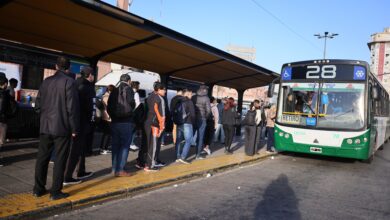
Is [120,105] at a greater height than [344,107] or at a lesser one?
lesser

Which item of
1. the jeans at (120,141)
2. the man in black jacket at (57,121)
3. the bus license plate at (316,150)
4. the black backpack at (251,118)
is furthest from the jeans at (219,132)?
the man in black jacket at (57,121)

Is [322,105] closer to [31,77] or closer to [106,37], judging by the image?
[106,37]

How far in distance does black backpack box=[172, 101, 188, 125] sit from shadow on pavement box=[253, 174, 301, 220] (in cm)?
250

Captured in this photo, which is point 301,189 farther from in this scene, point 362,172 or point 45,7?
point 45,7

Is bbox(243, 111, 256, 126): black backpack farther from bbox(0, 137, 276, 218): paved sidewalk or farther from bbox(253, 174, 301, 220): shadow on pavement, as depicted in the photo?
bbox(253, 174, 301, 220): shadow on pavement

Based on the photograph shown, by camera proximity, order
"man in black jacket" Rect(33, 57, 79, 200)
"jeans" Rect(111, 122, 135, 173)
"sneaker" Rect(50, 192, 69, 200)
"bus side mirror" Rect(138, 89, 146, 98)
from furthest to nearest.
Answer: "bus side mirror" Rect(138, 89, 146, 98), "jeans" Rect(111, 122, 135, 173), "sneaker" Rect(50, 192, 69, 200), "man in black jacket" Rect(33, 57, 79, 200)

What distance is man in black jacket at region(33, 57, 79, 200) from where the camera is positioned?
14.2ft

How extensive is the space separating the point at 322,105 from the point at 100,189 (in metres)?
6.81

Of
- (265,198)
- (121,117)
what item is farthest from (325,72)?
(121,117)

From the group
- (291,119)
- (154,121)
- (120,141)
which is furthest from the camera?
(291,119)

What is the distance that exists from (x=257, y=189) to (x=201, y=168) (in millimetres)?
1647

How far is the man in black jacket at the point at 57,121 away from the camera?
432cm

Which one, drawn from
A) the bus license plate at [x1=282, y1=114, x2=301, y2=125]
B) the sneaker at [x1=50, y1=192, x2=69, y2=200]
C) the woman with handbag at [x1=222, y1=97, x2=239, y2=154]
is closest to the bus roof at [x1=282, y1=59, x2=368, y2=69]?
the bus license plate at [x1=282, y1=114, x2=301, y2=125]

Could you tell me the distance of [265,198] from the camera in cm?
561
